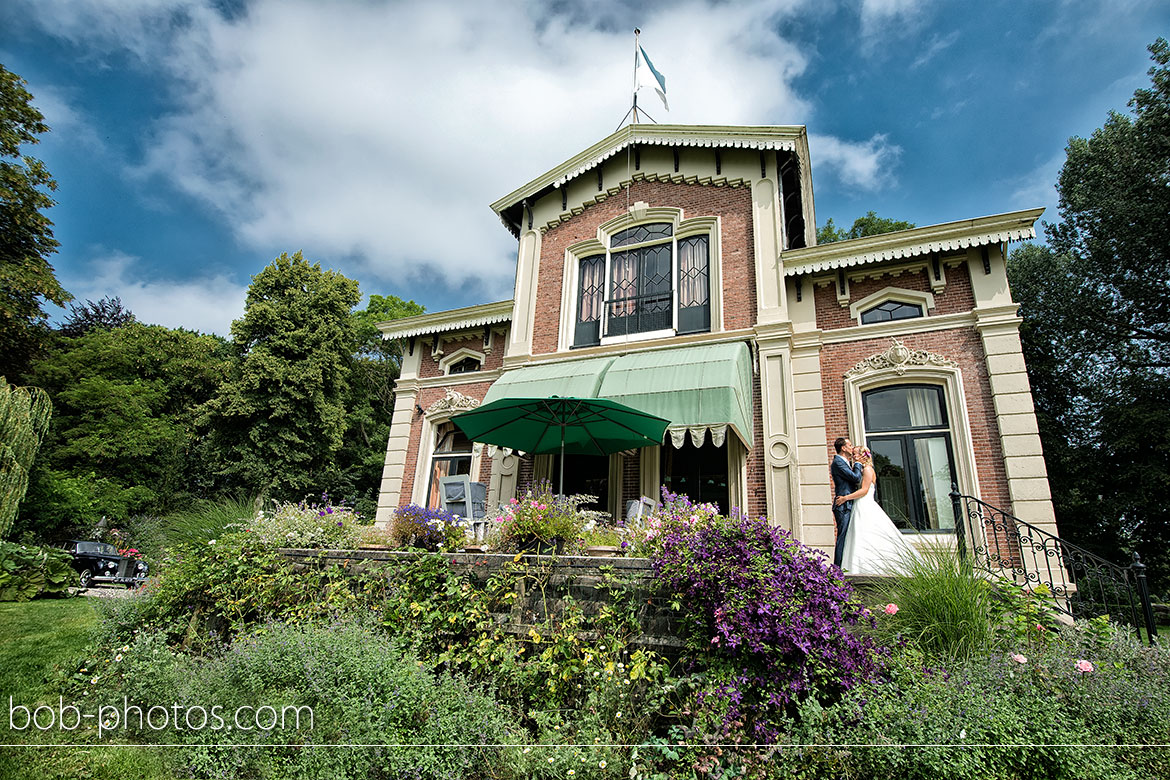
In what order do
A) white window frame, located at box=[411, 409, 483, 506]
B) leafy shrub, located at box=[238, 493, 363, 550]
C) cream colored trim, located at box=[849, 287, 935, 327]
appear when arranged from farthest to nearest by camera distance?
white window frame, located at box=[411, 409, 483, 506]
cream colored trim, located at box=[849, 287, 935, 327]
leafy shrub, located at box=[238, 493, 363, 550]

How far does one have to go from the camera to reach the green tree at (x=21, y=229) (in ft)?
54.0

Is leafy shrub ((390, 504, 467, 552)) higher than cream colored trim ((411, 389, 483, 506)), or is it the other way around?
cream colored trim ((411, 389, 483, 506))

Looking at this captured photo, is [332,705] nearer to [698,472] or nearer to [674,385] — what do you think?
[674,385]

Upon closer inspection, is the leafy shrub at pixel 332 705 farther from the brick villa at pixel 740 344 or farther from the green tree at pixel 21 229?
the green tree at pixel 21 229

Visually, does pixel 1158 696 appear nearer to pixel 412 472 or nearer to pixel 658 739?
pixel 658 739

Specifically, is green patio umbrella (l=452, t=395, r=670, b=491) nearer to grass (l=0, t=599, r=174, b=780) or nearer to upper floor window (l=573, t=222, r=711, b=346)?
upper floor window (l=573, t=222, r=711, b=346)

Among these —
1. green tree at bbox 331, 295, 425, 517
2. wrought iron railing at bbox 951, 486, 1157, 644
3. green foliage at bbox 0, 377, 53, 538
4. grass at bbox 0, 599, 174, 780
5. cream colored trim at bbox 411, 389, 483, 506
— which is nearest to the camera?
grass at bbox 0, 599, 174, 780

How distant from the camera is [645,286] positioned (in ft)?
38.9

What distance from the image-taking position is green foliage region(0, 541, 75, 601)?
10125mm

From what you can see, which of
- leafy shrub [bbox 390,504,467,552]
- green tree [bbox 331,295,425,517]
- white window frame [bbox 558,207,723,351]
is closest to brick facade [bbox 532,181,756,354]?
white window frame [bbox 558,207,723,351]

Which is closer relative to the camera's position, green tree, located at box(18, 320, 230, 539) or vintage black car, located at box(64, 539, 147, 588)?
vintage black car, located at box(64, 539, 147, 588)

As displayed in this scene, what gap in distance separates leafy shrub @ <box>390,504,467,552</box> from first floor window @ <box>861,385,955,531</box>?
6.86 m

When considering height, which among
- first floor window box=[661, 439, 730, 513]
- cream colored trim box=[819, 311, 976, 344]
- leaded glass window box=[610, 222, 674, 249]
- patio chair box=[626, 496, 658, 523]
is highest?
leaded glass window box=[610, 222, 674, 249]

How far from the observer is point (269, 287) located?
80.6 ft
